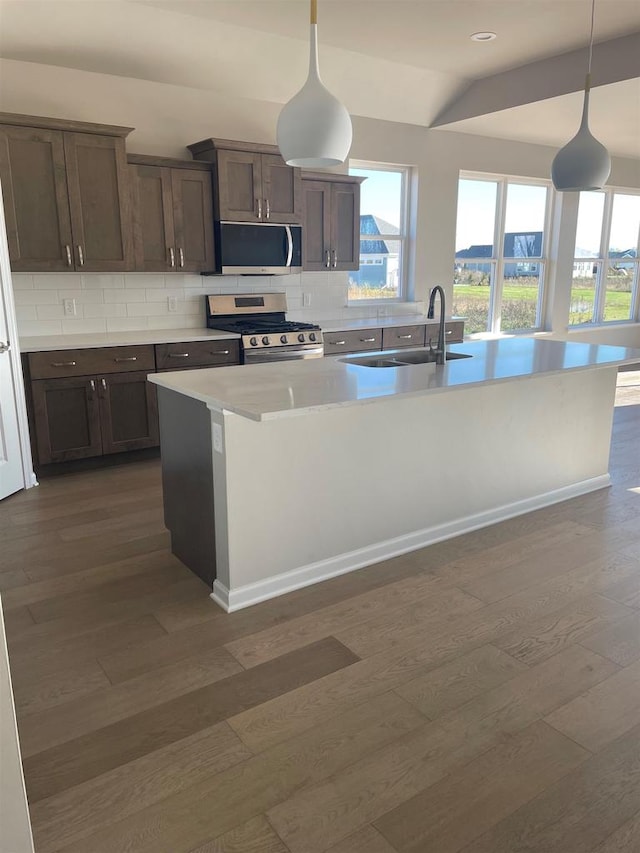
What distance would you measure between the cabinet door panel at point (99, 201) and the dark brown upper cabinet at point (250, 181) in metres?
0.68

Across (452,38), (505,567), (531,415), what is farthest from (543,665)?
(452,38)

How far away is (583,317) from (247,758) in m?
7.76

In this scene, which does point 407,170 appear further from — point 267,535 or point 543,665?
point 543,665

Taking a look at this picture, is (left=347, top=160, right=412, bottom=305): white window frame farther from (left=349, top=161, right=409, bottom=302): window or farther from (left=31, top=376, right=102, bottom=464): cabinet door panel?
(left=31, top=376, right=102, bottom=464): cabinet door panel

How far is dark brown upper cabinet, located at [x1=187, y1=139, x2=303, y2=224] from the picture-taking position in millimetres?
4562

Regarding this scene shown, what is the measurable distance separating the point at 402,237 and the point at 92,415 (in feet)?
11.9

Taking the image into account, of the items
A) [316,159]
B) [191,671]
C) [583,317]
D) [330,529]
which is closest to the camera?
[191,671]

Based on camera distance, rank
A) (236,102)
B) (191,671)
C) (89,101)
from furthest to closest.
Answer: (236,102)
(89,101)
(191,671)

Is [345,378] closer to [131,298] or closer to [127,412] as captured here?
[127,412]

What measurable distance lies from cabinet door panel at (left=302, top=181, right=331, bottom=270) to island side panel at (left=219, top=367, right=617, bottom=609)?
8.04 ft

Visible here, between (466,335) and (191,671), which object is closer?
(191,671)

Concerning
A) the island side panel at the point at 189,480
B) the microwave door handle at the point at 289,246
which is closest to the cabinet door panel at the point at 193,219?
the microwave door handle at the point at 289,246

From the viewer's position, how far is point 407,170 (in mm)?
6172

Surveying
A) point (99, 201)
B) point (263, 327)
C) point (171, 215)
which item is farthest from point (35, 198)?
point (263, 327)
